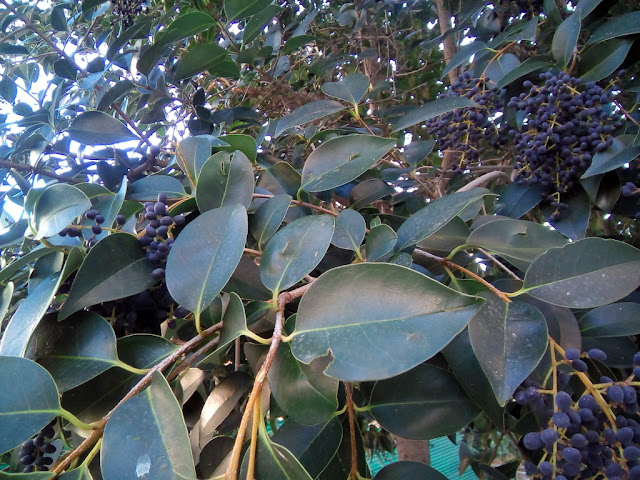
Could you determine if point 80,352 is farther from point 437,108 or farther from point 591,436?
point 437,108

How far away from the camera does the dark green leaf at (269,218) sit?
23.2 inches

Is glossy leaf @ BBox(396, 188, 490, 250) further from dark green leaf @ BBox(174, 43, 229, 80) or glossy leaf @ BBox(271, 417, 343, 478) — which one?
dark green leaf @ BBox(174, 43, 229, 80)

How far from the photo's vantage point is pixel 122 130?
0.85 m

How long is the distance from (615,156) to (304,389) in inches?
26.0

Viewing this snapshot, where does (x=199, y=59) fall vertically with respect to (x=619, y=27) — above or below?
above

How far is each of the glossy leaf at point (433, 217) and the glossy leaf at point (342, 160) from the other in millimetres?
102

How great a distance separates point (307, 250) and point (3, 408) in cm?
30

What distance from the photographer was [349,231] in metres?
0.59

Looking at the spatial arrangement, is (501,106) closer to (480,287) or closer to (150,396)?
(480,287)

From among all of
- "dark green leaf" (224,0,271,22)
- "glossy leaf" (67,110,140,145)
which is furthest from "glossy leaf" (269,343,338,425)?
"dark green leaf" (224,0,271,22)

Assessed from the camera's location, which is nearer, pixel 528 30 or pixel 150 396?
pixel 150 396

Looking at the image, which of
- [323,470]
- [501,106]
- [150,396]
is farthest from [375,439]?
[150,396]

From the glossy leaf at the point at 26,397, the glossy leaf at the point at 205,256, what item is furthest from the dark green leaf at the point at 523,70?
the glossy leaf at the point at 26,397

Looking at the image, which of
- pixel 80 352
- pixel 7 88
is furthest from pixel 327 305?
pixel 7 88
